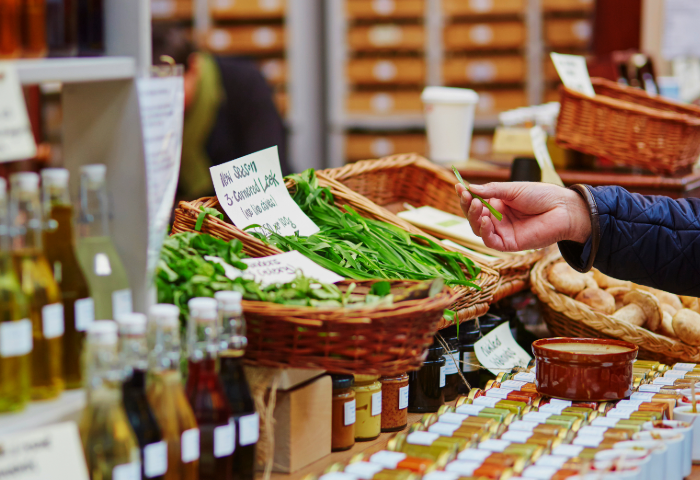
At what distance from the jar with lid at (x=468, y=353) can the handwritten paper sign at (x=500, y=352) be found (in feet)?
0.06

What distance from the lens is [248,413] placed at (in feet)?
3.70

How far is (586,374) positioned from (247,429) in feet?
2.32

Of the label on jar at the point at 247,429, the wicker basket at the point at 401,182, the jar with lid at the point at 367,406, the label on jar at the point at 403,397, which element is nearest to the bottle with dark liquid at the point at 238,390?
the label on jar at the point at 247,429

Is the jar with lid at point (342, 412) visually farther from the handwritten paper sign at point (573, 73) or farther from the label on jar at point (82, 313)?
the handwritten paper sign at point (573, 73)

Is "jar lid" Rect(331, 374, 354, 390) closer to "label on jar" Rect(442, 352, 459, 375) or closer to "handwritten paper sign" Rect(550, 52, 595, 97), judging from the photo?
"label on jar" Rect(442, 352, 459, 375)

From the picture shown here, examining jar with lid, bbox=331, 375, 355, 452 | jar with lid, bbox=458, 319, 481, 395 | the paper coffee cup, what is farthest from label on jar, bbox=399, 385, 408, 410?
the paper coffee cup

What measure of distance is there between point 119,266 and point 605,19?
588cm

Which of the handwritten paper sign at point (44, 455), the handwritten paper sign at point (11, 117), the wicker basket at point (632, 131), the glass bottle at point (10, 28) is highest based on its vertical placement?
the glass bottle at point (10, 28)

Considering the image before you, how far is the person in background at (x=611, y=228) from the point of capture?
172 cm

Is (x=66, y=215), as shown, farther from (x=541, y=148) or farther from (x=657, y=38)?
(x=657, y=38)

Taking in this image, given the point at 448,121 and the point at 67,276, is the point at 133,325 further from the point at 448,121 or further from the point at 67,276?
the point at 448,121

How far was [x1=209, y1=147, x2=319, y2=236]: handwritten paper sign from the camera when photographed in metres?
1.67

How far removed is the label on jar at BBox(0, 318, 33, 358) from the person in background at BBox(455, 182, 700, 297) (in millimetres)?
975

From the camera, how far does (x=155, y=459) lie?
3.26 ft
